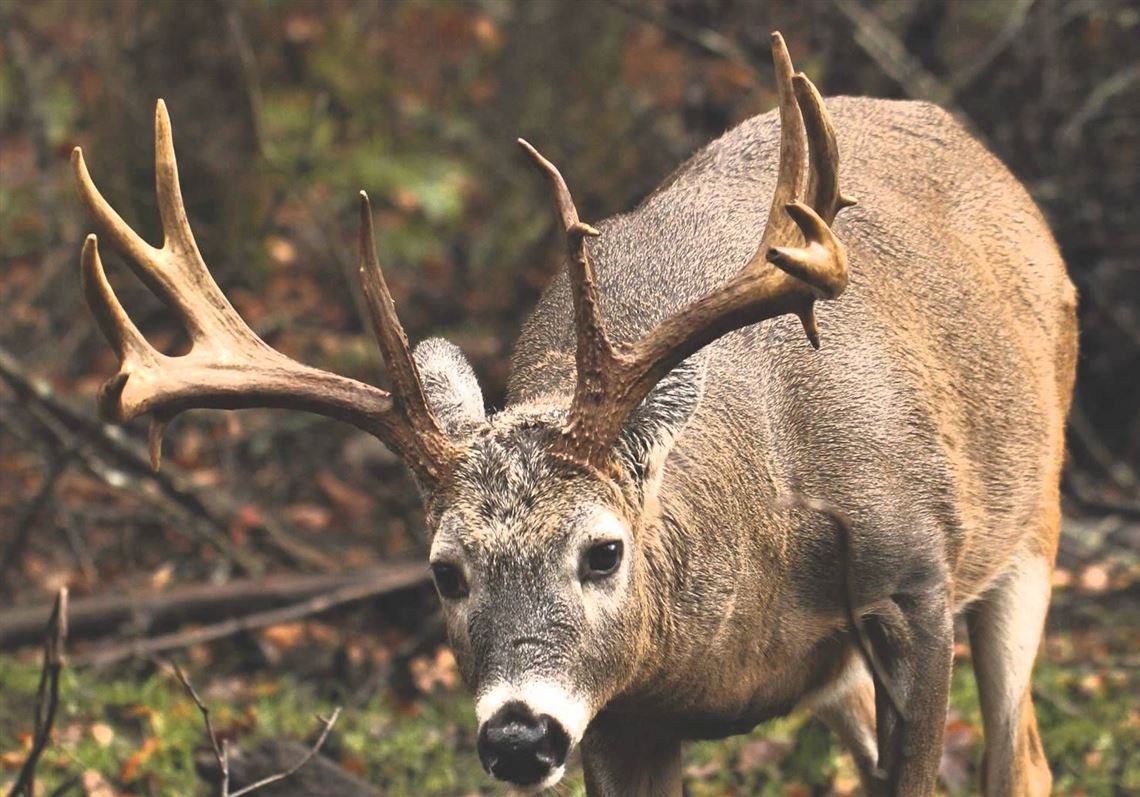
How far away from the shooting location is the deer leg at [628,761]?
5270mm

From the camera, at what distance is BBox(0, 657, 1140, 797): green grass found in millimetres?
6648

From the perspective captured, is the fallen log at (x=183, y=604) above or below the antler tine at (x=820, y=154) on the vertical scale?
below

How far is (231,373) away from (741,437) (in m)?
1.30

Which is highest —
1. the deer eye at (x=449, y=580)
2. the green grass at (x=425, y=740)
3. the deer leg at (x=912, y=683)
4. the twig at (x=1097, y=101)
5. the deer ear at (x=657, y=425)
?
the deer ear at (x=657, y=425)

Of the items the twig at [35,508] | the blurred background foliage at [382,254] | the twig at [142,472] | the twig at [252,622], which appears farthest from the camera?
the blurred background foliage at [382,254]

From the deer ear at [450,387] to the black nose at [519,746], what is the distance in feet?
2.76

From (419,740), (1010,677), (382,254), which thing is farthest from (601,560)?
(382,254)

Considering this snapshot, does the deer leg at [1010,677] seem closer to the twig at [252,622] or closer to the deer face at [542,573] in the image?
→ the deer face at [542,573]

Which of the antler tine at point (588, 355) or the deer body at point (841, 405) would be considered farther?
the deer body at point (841, 405)

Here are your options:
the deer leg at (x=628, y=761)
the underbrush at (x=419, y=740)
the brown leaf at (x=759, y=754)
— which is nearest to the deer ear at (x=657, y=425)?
the deer leg at (x=628, y=761)

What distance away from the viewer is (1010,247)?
6.25 meters

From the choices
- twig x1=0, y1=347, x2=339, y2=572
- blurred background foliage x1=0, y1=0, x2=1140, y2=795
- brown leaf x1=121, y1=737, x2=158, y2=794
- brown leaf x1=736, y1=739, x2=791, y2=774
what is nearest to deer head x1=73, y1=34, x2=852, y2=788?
brown leaf x1=121, y1=737, x2=158, y2=794

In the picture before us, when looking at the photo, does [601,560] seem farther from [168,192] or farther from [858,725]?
[858,725]

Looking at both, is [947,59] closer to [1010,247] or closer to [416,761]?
[1010,247]
